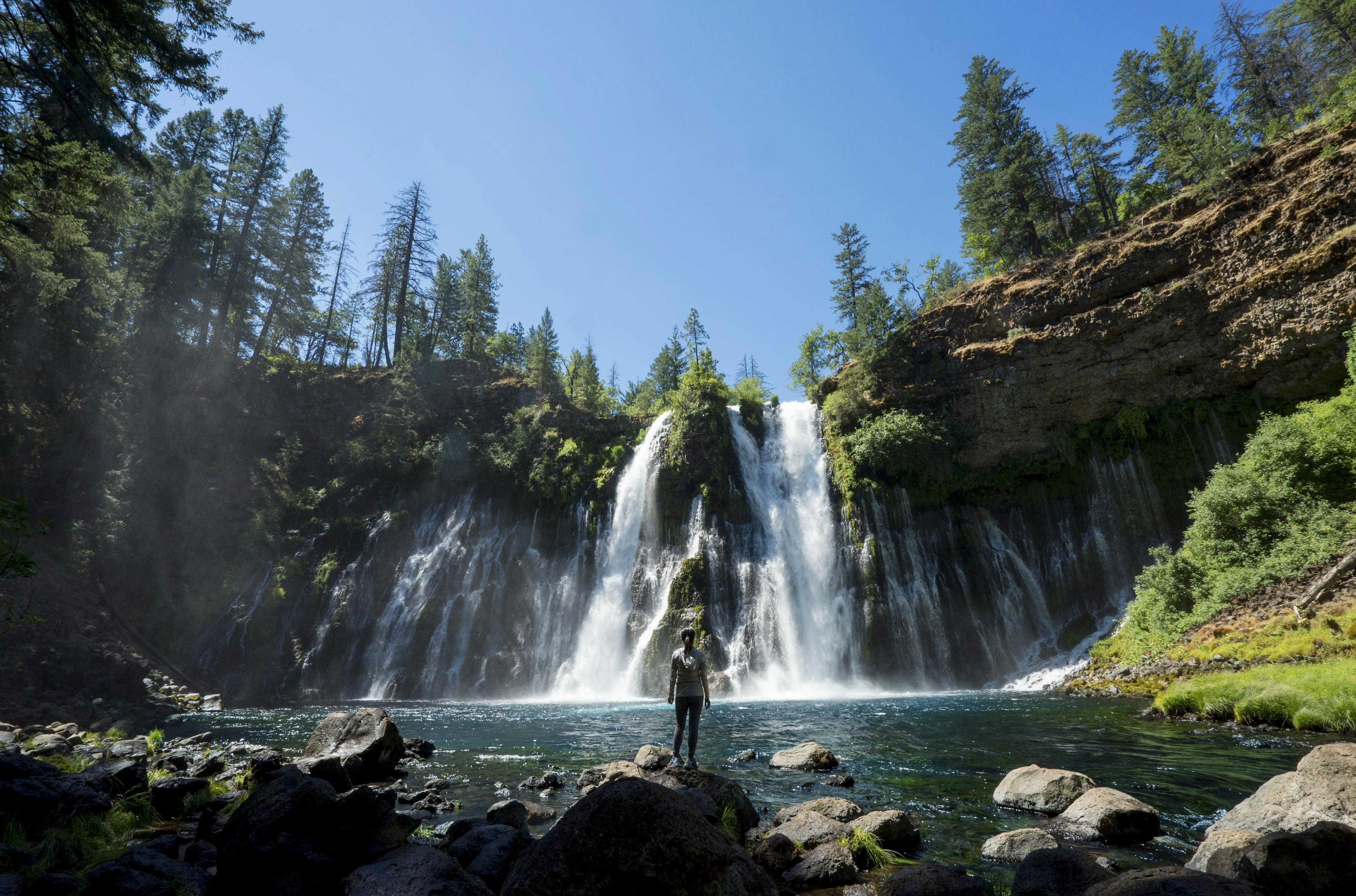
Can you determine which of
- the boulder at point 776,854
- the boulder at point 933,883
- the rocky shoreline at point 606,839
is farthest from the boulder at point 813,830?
the boulder at point 933,883

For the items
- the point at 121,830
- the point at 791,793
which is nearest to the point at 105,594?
the point at 121,830

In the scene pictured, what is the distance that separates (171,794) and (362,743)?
231cm

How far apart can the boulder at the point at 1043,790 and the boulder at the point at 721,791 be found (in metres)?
3.02

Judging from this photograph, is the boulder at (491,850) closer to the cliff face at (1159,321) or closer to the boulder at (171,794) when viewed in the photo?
the boulder at (171,794)

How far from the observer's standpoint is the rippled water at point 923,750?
648 cm

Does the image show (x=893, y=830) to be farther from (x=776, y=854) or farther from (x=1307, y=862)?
(x=1307, y=862)

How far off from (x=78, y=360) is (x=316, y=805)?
32.5 meters

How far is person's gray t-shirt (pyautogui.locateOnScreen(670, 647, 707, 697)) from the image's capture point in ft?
27.2

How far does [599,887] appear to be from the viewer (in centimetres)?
305

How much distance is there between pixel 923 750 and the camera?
33.0ft

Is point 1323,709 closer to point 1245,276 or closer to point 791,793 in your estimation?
point 791,793

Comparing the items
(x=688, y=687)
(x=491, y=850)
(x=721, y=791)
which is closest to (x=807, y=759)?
(x=688, y=687)

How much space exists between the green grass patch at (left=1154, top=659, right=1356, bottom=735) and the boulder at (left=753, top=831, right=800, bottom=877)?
940 cm

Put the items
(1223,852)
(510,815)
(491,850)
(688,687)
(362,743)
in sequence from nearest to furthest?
(1223,852) < (491,850) < (510,815) < (688,687) < (362,743)
